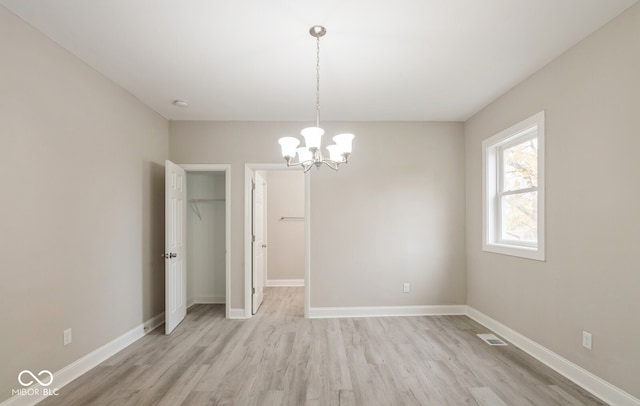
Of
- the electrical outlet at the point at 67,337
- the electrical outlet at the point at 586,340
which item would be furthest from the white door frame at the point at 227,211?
the electrical outlet at the point at 586,340

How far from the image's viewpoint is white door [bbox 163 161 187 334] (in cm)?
373

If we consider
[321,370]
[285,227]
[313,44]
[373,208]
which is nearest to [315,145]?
[313,44]

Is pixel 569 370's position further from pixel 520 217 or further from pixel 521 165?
pixel 521 165

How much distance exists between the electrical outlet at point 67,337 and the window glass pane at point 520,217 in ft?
14.1

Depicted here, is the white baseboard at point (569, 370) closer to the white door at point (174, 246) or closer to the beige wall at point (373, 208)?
the beige wall at point (373, 208)

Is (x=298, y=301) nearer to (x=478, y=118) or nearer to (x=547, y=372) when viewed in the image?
(x=547, y=372)

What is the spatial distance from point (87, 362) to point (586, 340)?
163 inches

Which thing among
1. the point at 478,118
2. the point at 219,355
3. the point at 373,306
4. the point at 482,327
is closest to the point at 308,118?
the point at 478,118

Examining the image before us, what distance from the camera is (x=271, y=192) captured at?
20.9 ft

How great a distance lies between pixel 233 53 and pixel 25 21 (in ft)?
4.58

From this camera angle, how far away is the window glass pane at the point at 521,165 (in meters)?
3.27

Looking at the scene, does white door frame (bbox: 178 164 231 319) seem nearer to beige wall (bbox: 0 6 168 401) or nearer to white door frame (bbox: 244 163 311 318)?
white door frame (bbox: 244 163 311 318)

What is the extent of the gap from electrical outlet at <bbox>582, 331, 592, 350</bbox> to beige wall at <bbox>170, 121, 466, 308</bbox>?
6.44ft

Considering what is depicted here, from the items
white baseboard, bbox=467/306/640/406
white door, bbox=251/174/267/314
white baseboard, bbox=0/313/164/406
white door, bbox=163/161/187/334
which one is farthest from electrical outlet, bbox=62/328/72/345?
white baseboard, bbox=467/306/640/406
